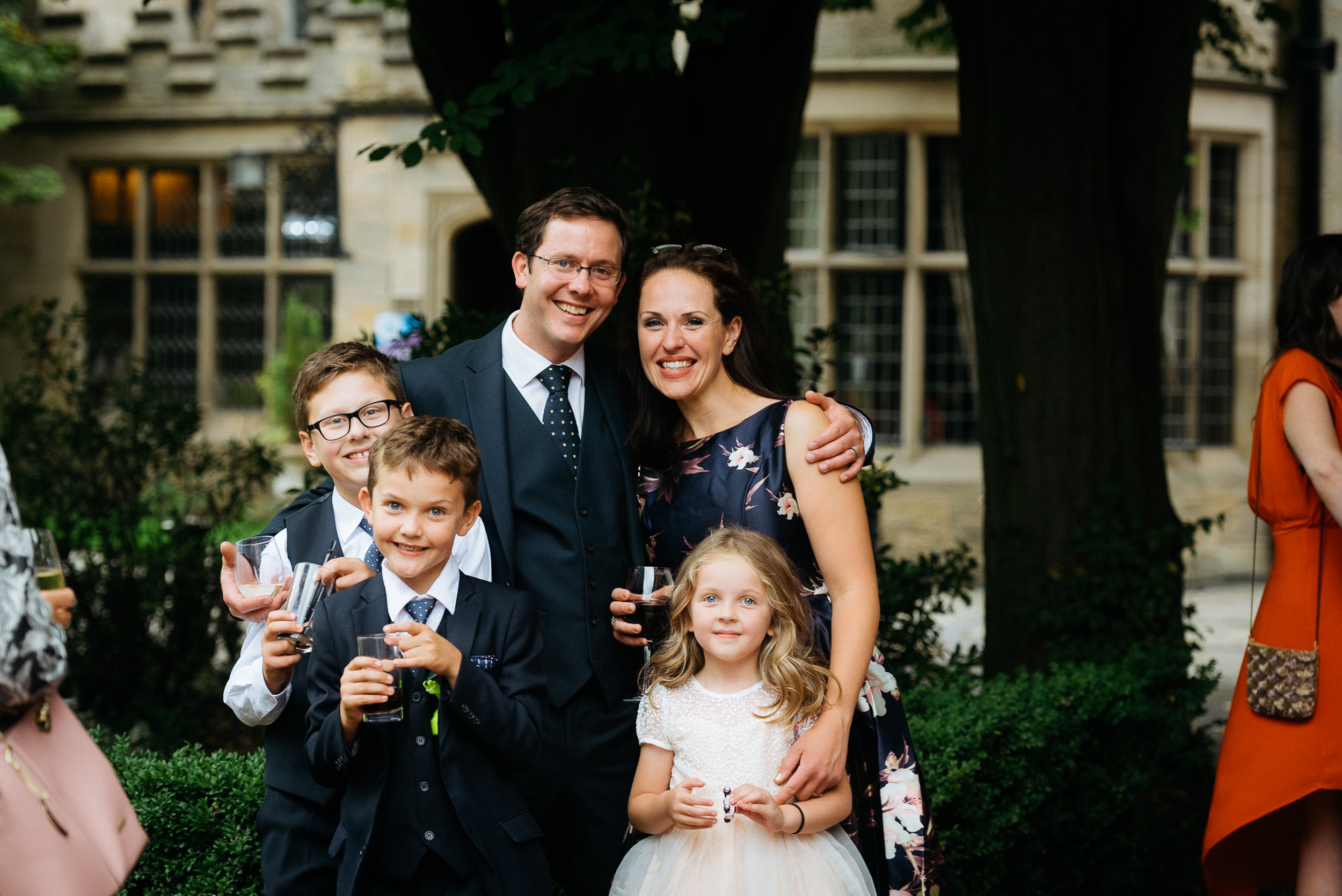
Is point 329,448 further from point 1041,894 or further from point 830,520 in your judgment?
point 1041,894

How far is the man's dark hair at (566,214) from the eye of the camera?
287cm

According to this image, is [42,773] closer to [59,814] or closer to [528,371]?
[59,814]

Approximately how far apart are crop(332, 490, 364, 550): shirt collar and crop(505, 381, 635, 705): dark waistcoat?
37 centimetres

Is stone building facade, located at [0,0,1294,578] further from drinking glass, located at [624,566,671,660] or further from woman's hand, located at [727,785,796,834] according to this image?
woman's hand, located at [727,785,796,834]

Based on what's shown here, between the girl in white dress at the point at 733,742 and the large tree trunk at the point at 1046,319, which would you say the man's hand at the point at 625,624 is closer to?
the girl in white dress at the point at 733,742

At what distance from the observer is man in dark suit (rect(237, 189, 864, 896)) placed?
9.12ft

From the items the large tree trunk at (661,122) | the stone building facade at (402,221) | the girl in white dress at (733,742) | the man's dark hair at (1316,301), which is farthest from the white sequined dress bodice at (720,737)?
the stone building facade at (402,221)

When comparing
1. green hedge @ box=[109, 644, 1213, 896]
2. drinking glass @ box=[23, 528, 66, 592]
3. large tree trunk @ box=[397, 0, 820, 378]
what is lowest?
green hedge @ box=[109, 644, 1213, 896]

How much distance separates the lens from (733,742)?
252cm

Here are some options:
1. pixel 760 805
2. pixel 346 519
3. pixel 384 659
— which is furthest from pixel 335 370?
pixel 760 805

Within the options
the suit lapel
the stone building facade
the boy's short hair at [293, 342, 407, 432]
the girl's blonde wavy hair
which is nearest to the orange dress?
the girl's blonde wavy hair

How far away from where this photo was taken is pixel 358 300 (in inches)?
494

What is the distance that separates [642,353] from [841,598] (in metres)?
0.74

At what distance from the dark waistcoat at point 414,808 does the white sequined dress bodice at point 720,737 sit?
0.48 meters
